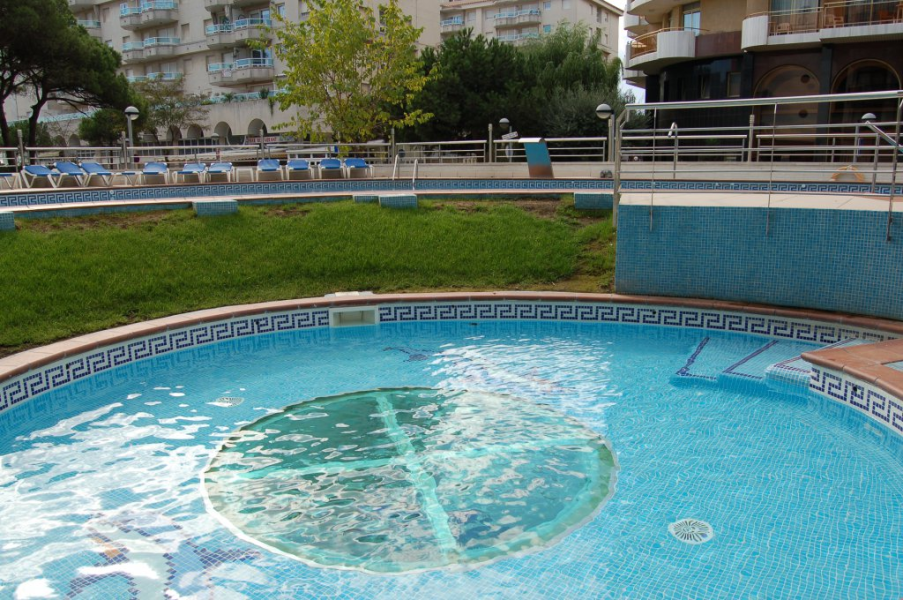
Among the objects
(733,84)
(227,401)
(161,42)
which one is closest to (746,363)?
(227,401)

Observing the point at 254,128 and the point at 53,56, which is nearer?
the point at 53,56

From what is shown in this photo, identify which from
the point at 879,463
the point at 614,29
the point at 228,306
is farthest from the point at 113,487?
the point at 614,29

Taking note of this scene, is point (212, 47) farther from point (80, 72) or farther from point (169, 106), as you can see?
point (80, 72)

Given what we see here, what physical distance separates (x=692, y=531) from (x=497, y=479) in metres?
1.38

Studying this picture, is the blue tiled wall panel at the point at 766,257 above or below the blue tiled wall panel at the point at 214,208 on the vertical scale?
below

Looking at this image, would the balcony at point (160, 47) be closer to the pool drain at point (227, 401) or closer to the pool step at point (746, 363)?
the pool drain at point (227, 401)

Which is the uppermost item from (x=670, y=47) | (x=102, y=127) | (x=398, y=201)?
(x=670, y=47)

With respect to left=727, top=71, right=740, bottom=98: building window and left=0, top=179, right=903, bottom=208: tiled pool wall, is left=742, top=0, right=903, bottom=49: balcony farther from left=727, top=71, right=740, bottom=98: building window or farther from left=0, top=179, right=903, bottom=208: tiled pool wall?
left=0, top=179, right=903, bottom=208: tiled pool wall

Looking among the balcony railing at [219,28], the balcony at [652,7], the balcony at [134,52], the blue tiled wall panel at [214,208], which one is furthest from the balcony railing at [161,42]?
the blue tiled wall panel at [214,208]

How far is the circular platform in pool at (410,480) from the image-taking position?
14.1 feet

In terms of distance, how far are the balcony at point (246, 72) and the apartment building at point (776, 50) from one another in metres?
25.6

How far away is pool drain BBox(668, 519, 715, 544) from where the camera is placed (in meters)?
4.27

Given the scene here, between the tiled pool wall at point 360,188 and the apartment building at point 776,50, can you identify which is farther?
the apartment building at point 776,50

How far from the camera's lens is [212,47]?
47.7 m
